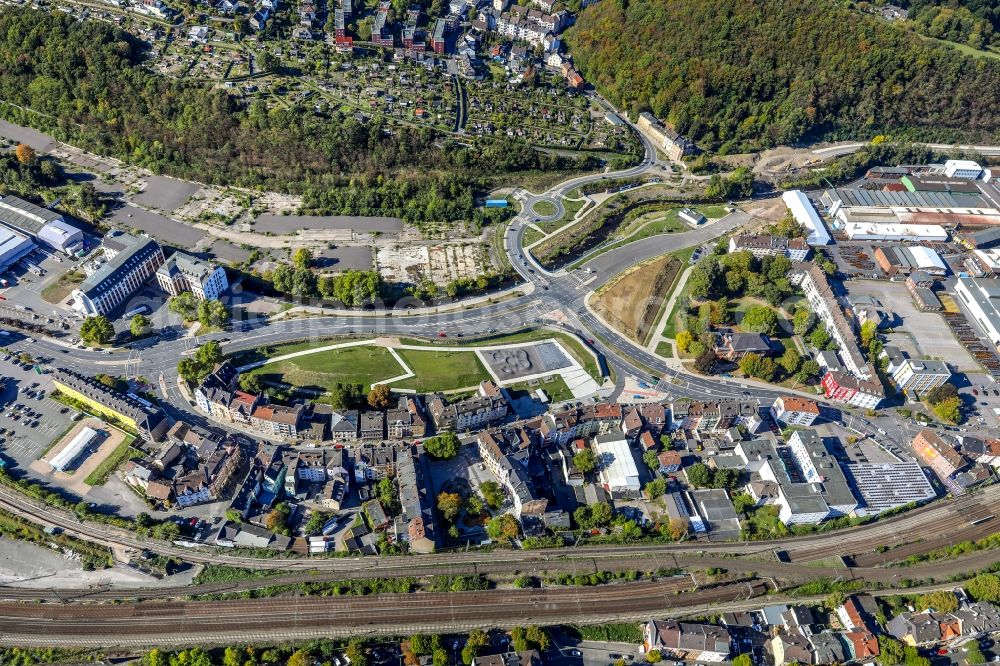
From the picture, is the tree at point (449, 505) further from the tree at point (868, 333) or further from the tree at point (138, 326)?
the tree at point (868, 333)

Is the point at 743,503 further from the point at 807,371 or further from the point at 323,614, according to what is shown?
the point at 323,614

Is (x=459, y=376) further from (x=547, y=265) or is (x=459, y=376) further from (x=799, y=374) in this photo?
(x=799, y=374)

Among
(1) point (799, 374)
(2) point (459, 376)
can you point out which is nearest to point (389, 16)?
(2) point (459, 376)

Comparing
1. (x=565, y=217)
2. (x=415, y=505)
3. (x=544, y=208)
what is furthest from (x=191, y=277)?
(x=565, y=217)

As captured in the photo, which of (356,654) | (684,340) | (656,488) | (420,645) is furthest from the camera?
(684,340)

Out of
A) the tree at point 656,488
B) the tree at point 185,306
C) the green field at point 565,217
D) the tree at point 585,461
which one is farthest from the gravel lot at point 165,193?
the tree at point 656,488
